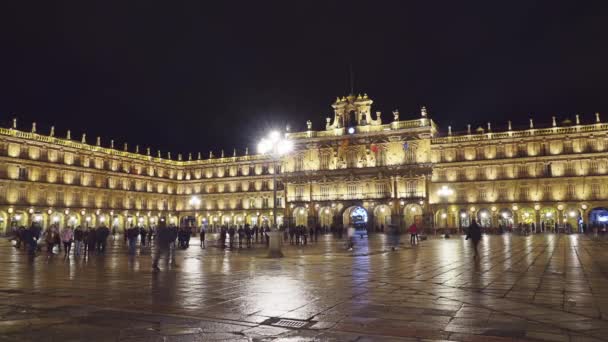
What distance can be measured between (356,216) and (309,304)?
61.0 m

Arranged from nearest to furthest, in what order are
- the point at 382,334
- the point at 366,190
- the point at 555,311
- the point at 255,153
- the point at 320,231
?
1. the point at 382,334
2. the point at 555,311
3. the point at 320,231
4. the point at 366,190
5. the point at 255,153

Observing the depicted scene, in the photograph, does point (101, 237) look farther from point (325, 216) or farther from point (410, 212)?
point (325, 216)

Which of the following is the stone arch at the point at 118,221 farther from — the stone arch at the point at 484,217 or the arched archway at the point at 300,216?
the stone arch at the point at 484,217

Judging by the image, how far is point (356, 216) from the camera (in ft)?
228

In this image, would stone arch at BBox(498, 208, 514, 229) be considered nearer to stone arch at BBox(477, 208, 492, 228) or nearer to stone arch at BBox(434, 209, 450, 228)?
stone arch at BBox(477, 208, 492, 228)

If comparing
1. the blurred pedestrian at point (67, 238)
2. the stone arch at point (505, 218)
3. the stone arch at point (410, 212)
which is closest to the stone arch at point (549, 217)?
the stone arch at point (505, 218)

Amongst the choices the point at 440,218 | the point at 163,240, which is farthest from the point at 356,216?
the point at 163,240

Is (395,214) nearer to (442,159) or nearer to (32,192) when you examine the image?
(442,159)

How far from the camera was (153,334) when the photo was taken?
681 cm

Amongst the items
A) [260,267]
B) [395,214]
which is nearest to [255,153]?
[395,214]

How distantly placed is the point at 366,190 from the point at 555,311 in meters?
57.9

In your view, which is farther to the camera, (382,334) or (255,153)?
(255,153)

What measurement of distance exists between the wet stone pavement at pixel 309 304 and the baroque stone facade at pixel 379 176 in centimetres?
4579

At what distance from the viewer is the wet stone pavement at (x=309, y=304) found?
22.6ft
